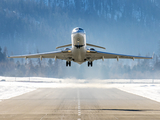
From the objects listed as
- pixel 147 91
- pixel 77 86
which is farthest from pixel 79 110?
pixel 77 86

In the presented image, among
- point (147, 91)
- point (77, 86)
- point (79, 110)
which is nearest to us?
point (79, 110)

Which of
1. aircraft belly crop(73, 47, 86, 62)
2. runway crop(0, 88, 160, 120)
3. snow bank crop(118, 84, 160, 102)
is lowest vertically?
snow bank crop(118, 84, 160, 102)

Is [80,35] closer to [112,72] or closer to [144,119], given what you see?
[144,119]

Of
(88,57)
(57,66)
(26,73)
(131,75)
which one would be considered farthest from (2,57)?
(88,57)

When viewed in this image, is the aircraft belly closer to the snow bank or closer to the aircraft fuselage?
the aircraft fuselage

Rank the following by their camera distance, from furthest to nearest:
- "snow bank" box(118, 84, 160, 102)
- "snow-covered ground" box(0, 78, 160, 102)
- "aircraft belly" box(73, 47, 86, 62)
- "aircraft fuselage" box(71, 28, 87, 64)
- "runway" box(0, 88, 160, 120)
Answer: "snow-covered ground" box(0, 78, 160, 102)
"snow bank" box(118, 84, 160, 102)
"aircraft belly" box(73, 47, 86, 62)
"aircraft fuselage" box(71, 28, 87, 64)
"runway" box(0, 88, 160, 120)

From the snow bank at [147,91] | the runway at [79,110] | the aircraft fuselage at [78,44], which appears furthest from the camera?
the snow bank at [147,91]

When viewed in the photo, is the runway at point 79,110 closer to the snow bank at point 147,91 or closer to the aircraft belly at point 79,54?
the aircraft belly at point 79,54

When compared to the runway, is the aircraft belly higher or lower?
higher

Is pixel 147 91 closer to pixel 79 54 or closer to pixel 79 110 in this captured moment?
pixel 79 54

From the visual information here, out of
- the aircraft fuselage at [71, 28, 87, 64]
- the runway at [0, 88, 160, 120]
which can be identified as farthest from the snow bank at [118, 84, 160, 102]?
the aircraft fuselage at [71, 28, 87, 64]

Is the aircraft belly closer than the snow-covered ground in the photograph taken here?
Yes

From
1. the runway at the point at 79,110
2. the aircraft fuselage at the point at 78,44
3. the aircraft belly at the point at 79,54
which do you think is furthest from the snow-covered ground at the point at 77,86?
the aircraft fuselage at the point at 78,44

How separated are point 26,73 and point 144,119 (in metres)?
152
